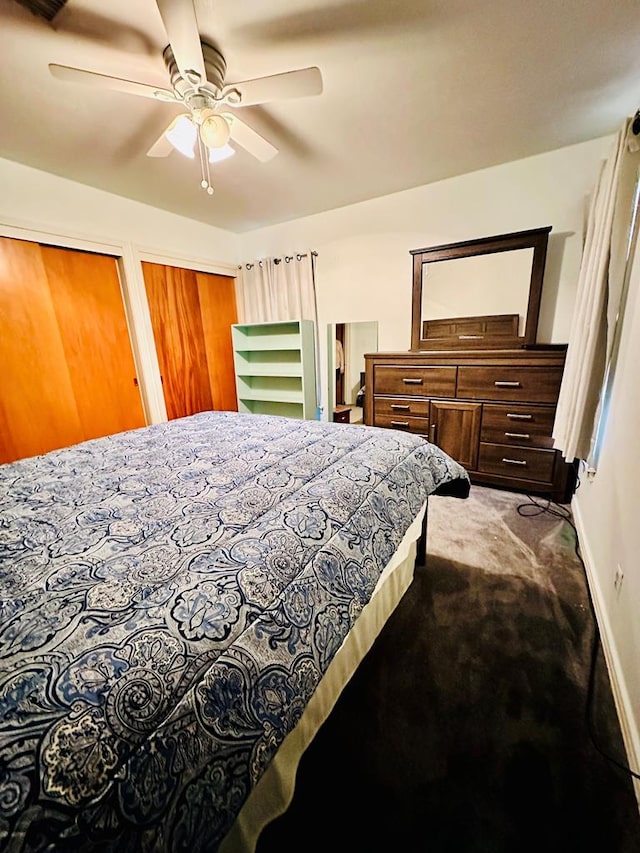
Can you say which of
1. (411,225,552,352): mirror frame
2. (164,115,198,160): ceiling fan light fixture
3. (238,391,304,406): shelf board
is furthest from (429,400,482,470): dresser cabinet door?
(164,115,198,160): ceiling fan light fixture

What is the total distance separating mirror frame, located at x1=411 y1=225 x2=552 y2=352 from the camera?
2332mm

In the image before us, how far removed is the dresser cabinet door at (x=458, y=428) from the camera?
2.54 m

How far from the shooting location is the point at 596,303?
1.67m

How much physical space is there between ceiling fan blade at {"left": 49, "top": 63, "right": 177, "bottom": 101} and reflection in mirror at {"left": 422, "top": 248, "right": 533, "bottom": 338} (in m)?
2.11

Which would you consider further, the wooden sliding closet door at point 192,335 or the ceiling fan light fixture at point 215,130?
the wooden sliding closet door at point 192,335

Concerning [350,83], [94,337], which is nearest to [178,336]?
[94,337]

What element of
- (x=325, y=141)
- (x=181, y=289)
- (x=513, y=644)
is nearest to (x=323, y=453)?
→ (x=513, y=644)

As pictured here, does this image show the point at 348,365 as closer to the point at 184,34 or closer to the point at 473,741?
the point at 184,34

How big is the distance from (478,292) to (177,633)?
2.97m

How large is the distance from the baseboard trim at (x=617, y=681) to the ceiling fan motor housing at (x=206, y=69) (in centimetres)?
278

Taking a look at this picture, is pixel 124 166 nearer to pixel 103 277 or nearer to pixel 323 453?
pixel 103 277

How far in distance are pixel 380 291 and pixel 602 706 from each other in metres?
3.06

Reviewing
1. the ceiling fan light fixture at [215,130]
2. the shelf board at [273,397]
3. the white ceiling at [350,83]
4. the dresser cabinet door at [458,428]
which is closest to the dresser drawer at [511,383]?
the dresser cabinet door at [458,428]

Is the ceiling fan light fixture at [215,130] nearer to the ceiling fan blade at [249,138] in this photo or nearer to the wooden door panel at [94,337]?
the ceiling fan blade at [249,138]
